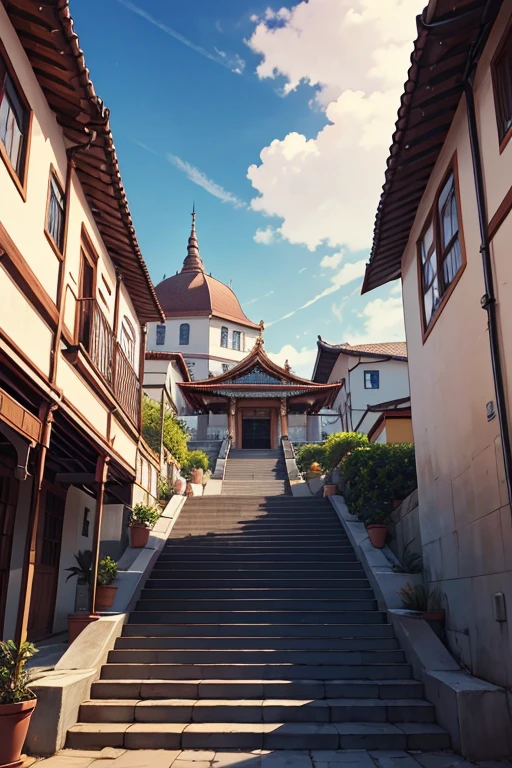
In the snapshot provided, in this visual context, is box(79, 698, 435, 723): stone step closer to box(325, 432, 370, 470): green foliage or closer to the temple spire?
box(325, 432, 370, 470): green foliage

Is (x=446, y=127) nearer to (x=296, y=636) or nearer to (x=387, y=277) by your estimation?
(x=387, y=277)

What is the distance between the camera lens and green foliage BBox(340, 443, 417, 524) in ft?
36.7

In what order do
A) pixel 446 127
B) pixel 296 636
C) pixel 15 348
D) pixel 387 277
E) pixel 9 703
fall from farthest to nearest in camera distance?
pixel 387 277 → pixel 296 636 → pixel 446 127 → pixel 15 348 → pixel 9 703

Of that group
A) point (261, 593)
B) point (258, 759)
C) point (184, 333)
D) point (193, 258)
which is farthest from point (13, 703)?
point (193, 258)

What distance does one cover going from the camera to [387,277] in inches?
436

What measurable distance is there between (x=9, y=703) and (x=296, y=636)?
3990 millimetres

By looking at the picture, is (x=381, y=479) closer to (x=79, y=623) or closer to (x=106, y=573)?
(x=106, y=573)

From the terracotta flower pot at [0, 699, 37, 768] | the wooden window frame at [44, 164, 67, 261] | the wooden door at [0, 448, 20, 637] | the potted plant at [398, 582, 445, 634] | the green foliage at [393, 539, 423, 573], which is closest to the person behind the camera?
the terracotta flower pot at [0, 699, 37, 768]

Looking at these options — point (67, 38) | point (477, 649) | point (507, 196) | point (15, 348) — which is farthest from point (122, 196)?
point (477, 649)

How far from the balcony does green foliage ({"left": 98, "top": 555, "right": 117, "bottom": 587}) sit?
2.48 meters

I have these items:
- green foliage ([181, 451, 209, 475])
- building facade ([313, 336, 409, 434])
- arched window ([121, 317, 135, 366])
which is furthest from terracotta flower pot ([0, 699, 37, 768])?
building facade ([313, 336, 409, 434])

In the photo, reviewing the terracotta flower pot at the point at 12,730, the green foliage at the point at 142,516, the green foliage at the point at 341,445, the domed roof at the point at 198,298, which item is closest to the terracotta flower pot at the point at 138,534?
the green foliage at the point at 142,516

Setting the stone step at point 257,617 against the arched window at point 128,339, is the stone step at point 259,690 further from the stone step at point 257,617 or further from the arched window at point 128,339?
the arched window at point 128,339

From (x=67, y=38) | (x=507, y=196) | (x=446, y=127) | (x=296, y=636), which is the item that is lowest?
(x=296, y=636)
